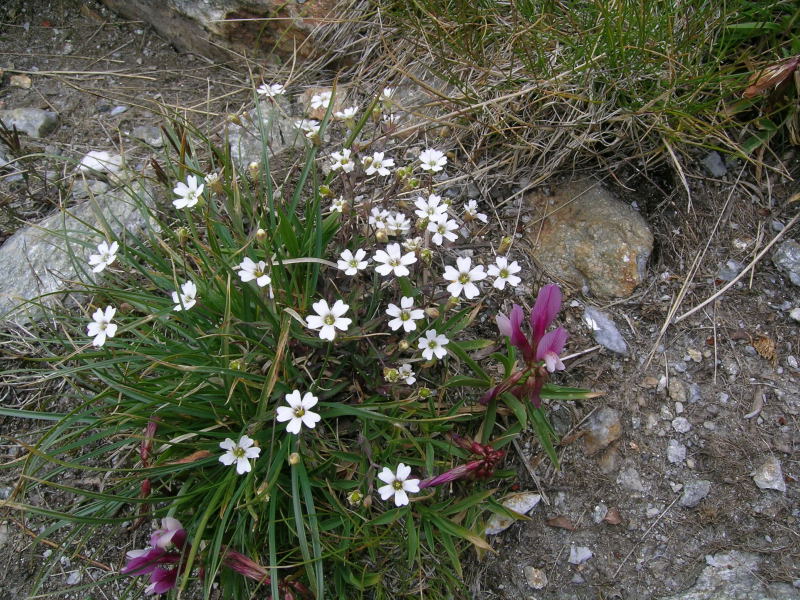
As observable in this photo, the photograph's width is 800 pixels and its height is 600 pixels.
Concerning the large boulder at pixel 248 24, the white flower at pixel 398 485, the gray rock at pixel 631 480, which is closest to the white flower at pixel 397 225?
the white flower at pixel 398 485

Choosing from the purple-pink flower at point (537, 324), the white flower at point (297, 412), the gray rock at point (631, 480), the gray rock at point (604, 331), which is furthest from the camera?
the gray rock at point (604, 331)

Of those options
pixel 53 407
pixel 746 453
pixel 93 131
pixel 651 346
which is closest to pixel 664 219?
pixel 651 346

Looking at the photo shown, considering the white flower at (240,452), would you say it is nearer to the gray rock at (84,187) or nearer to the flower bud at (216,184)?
the flower bud at (216,184)

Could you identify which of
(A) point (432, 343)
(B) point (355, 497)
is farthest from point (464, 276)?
(B) point (355, 497)

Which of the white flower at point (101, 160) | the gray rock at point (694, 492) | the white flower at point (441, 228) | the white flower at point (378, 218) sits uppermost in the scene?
the white flower at point (441, 228)

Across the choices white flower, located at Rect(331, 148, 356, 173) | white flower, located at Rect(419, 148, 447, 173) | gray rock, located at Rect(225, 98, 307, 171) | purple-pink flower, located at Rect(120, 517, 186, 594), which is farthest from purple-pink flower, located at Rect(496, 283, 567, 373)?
gray rock, located at Rect(225, 98, 307, 171)
